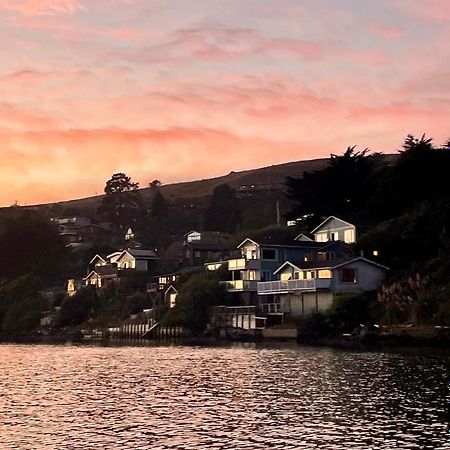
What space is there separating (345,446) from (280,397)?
12697 millimetres

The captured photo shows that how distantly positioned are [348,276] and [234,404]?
55572 millimetres

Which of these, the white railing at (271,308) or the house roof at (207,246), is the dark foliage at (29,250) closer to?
the house roof at (207,246)

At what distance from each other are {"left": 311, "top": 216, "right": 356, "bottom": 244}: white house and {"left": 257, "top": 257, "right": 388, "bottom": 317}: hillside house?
51.0ft

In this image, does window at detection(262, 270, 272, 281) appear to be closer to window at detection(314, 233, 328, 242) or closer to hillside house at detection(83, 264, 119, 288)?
window at detection(314, 233, 328, 242)

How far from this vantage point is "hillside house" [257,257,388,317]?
89.9m

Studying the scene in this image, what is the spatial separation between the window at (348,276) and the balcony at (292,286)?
6.08ft

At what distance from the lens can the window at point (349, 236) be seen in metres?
109

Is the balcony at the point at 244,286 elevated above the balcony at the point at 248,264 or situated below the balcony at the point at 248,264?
below

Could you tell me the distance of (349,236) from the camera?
109 metres

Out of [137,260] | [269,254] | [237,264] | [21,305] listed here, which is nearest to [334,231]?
[269,254]

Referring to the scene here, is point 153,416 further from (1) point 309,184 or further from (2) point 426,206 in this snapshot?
(1) point 309,184

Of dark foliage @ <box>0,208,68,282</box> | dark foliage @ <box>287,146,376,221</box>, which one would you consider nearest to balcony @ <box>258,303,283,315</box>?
dark foliage @ <box>287,146,376,221</box>

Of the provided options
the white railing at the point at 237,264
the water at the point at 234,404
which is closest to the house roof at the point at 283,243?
the white railing at the point at 237,264

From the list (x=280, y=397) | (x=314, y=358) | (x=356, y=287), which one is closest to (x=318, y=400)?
(x=280, y=397)
